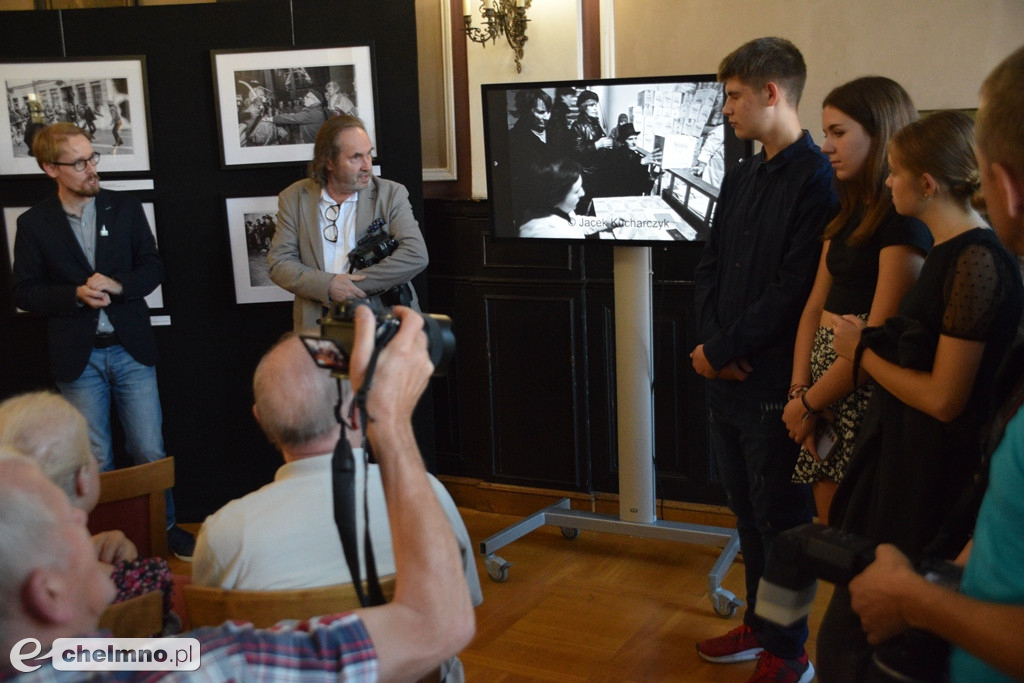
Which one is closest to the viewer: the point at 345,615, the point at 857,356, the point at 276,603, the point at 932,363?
the point at 345,615

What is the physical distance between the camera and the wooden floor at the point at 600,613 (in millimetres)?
3225

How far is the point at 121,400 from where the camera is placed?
433cm

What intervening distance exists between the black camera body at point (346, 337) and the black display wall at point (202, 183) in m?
3.19

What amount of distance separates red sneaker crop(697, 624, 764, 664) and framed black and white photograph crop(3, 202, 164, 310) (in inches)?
114

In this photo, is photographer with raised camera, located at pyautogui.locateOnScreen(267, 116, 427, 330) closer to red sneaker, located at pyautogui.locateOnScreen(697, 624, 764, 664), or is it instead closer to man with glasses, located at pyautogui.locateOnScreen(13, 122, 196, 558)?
man with glasses, located at pyautogui.locateOnScreen(13, 122, 196, 558)

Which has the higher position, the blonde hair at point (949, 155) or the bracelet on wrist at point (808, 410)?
the blonde hair at point (949, 155)

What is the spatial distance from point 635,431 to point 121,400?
221 cm

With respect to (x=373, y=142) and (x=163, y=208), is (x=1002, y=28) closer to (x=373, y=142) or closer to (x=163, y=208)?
(x=373, y=142)

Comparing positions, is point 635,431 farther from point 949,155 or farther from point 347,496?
point 347,496

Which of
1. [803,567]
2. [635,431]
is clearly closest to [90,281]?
[635,431]

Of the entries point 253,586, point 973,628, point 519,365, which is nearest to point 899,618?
point 973,628

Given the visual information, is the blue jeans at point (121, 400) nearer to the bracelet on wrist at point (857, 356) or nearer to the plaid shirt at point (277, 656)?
the bracelet on wrist at point (857, 356)

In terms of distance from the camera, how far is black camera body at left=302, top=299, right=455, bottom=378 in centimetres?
130

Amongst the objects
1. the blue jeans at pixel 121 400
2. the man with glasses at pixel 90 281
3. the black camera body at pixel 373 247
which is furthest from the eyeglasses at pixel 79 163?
the black camera body at pixel 373 247
